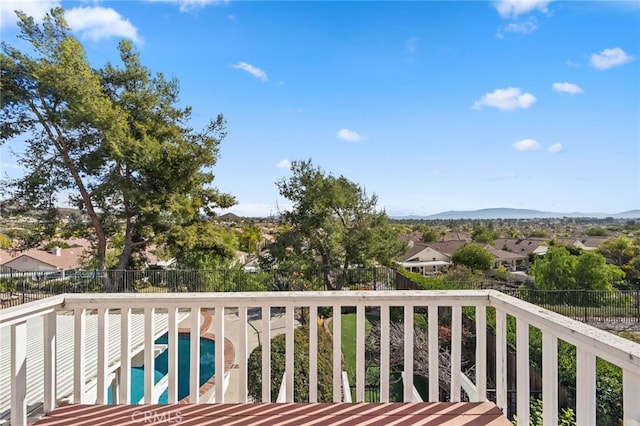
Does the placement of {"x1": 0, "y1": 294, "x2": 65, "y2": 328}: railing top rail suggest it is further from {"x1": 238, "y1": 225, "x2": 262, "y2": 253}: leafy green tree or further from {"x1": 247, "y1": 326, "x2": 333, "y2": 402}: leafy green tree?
{"x1": 238, "y1": 225, "x2": 262, "y2": 253}: leafy green tree

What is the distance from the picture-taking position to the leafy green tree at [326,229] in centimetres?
1184

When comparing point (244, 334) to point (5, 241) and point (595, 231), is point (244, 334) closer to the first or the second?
point (5, 241)

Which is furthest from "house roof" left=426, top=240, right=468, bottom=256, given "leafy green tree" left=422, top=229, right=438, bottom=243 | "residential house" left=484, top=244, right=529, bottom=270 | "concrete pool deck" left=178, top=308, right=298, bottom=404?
"concrete pool deck" left=178, top=308, right=298, bottom=404

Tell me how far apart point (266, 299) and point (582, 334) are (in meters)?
1.26

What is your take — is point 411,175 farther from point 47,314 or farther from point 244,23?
point 47,314

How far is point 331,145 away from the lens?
493 inches

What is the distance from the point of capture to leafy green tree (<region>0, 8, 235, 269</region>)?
944 centimetres

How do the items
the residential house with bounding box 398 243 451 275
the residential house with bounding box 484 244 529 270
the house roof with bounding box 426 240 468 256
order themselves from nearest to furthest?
1. the residential house with bounding box 398 243 451 275
2. the residential house with bounding box 484 244 529 270
3. the house roof with bounding box 426 240 468 256

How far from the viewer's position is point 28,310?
1.50 metres

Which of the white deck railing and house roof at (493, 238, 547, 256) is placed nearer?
the white deck railing

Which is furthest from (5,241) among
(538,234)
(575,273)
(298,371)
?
(538,234)

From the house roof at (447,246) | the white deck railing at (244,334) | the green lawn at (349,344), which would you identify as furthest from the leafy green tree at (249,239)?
the white deck railing at (244,334)

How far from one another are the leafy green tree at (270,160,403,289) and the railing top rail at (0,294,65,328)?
10.1m

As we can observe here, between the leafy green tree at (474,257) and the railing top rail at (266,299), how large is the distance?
78.0ft
